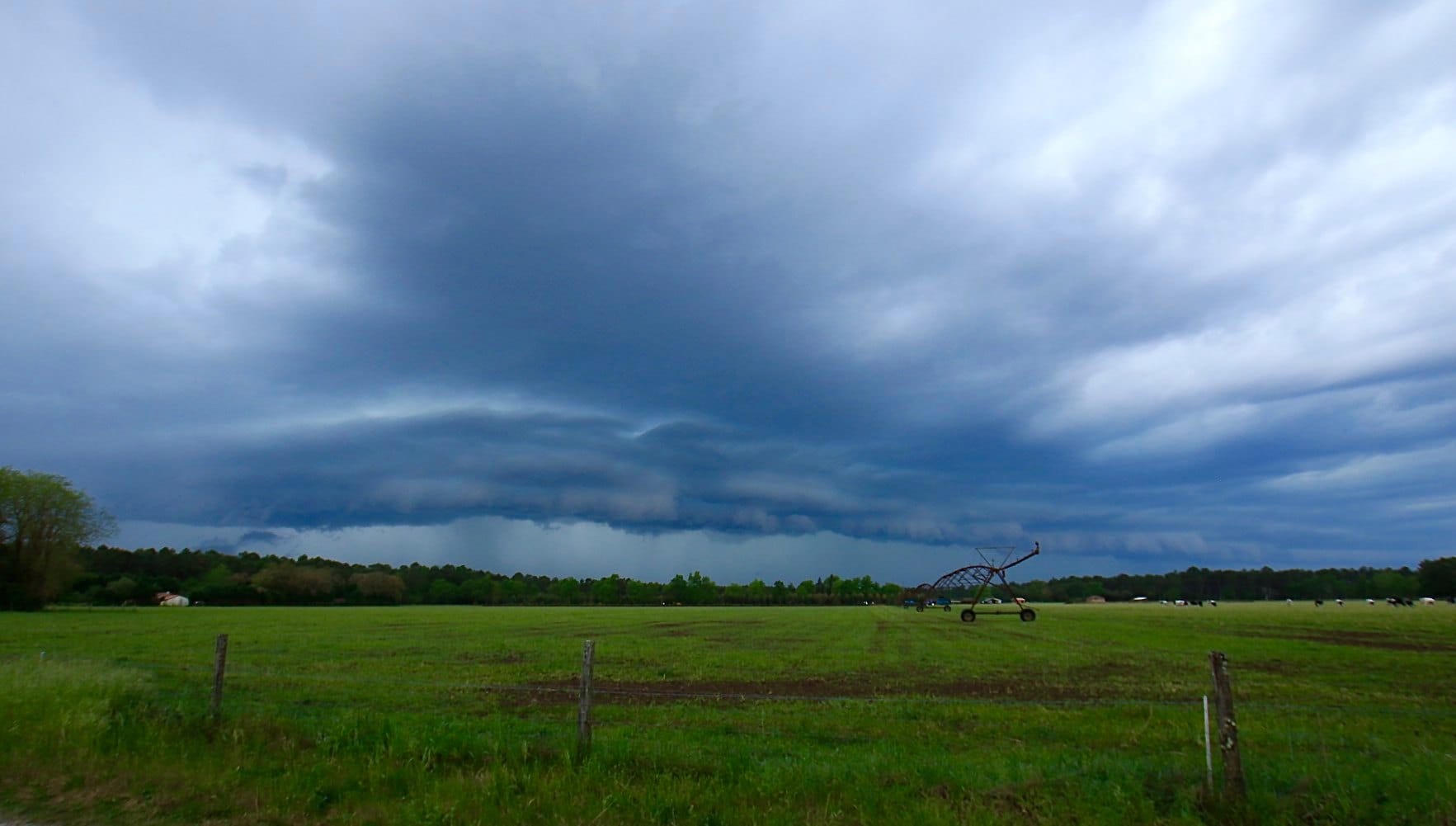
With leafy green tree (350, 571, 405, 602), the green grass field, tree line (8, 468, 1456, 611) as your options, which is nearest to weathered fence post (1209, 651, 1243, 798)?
the green grass field

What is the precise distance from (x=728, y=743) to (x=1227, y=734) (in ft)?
28.1

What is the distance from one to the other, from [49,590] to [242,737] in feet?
341

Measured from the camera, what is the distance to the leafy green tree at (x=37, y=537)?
86.8m

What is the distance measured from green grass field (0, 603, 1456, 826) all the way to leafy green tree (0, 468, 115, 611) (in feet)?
253

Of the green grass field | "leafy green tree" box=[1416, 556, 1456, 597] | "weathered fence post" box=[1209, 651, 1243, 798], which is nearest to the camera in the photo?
"weathered fence post" box=[1209, 651, 1243, 798]

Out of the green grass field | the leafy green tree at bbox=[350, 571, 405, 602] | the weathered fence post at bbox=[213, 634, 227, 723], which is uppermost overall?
the weathered fence post at bbox=[213, 634, 227, 723]

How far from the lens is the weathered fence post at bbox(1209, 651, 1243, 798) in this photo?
8594mm

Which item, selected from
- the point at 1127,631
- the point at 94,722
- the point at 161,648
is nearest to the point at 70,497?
the point at 161,648

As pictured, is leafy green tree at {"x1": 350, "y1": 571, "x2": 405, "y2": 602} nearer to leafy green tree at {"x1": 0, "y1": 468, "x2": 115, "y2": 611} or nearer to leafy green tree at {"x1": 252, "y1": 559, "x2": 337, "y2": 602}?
leafy green tree at {"x1": 252, "y1": 559, "x2": 337, "y2": 602}

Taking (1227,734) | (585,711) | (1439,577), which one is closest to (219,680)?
(585,711)

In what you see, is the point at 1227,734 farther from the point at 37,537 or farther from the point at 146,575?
the point at 146,575

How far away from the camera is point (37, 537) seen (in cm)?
8981

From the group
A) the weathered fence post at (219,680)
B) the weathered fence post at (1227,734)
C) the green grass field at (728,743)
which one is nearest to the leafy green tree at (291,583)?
the green grass field at (728,743)

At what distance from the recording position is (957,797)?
9.21 m
